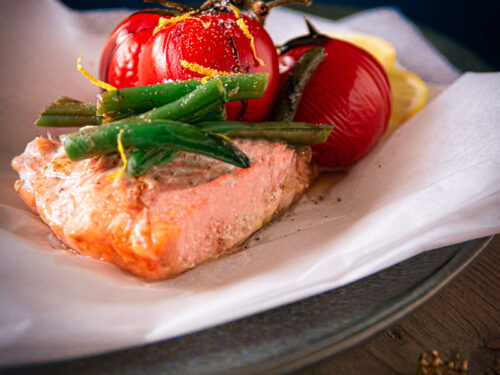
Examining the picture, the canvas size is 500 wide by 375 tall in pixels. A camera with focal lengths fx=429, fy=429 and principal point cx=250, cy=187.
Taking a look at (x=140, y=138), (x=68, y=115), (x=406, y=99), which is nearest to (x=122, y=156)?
(x=140, y=138)

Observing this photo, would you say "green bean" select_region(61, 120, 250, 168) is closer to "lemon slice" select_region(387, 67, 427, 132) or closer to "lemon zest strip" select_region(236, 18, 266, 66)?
"lemon zest strip" select_region(236, 18, 266, 66)

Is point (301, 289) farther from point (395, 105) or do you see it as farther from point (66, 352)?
point (395, 105)

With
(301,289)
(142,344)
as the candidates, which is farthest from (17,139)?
(301,289)

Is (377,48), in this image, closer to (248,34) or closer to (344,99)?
(344,99)

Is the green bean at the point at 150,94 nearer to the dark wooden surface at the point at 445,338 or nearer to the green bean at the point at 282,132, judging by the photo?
the green bean at the point at 282,132

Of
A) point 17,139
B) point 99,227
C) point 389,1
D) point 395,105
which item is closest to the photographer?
point 99,227

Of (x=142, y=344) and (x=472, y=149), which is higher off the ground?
(x=472, y=149)

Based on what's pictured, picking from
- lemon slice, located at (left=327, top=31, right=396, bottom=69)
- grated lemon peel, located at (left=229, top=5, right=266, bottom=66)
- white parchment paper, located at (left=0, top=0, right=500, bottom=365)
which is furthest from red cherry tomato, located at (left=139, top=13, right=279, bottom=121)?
lemon slice, located at (left=327, top=31, right=396, bottom=69)

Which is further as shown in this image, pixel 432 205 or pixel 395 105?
pixel 395 105
